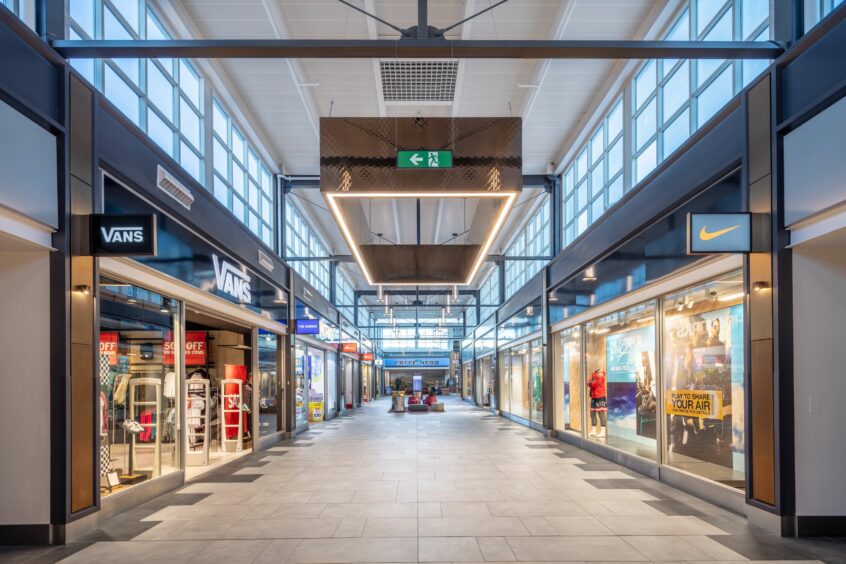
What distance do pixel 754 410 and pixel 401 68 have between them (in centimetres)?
687

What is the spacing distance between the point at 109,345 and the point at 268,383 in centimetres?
720

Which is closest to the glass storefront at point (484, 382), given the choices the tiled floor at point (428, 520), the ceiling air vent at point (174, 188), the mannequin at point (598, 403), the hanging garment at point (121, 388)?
the mannequin at point (598, 403)

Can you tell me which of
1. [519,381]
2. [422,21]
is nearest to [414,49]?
[422,21]

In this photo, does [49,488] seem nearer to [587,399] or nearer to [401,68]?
[401,68]

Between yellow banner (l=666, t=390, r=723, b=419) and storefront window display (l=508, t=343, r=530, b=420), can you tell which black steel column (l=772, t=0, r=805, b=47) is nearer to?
yellow banner (l=666, t=390, r=723, b=419)

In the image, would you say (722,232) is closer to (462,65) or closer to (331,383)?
(462,65)

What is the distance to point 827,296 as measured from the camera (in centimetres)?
579

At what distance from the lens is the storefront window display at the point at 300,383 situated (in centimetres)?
1672

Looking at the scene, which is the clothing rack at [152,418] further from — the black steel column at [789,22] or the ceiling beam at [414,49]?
the black steel column at [789,22]

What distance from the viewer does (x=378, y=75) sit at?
11.0 meters

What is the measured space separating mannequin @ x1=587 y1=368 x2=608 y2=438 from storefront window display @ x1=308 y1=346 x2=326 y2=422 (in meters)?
9.48

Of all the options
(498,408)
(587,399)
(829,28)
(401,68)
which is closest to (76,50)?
(401,68)

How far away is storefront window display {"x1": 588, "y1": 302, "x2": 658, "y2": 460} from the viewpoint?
32.3ft

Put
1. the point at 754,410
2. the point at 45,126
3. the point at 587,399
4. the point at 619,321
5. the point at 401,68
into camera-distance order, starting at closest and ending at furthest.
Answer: the point at 45,126, the point at 754,410, the point at 401,68, the point at 619,321, the point at 587,399
